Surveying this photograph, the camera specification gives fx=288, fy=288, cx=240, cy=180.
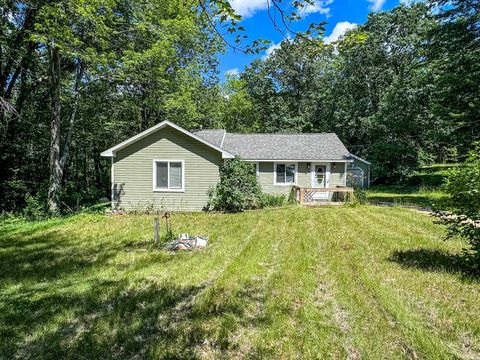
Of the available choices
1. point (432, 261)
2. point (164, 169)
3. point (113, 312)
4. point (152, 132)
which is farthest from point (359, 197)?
point (113, 312)

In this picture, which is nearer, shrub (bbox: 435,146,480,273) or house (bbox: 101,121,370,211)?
shrub (bbox: 435,146,480,273)

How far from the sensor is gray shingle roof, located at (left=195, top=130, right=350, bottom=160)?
1709 cm

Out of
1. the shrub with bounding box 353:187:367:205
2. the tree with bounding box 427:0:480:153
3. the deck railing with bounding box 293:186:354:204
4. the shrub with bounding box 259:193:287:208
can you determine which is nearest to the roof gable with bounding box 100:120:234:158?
the shrub with bounding box 259:193:287:208

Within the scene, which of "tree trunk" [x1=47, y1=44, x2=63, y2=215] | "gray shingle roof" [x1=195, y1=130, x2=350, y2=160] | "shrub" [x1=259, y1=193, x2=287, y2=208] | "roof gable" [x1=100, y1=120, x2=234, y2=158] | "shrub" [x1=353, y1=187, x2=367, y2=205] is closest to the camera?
"tree trunk" [x1=47, y1=44, x2=63, y2=215]

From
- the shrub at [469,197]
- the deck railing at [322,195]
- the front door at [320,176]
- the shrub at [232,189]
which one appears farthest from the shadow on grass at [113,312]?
the front door at [320,176]

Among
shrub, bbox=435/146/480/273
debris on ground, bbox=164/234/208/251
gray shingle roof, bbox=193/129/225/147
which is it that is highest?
gray shingle roof, bbox=193/129/225/147

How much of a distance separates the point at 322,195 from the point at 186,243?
37.5ft

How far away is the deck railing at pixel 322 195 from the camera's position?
14.9 m

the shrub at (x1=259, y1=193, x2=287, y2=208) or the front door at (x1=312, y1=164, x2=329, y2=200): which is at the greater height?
the front door at (x1=312, y1=164, x2=329, y2=200)

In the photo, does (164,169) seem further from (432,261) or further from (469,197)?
(469,197)

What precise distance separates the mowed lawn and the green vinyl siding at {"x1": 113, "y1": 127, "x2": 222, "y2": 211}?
5337 mm

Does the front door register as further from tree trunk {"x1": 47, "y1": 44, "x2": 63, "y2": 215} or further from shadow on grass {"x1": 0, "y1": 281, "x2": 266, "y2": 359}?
shadow on grass {"x1": 0, "y1": 281, "x2": 266, "y2": 359}

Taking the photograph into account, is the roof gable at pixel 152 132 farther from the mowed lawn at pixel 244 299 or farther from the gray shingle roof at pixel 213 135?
the mowed lawn at pixel 244 299

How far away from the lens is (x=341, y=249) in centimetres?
679
